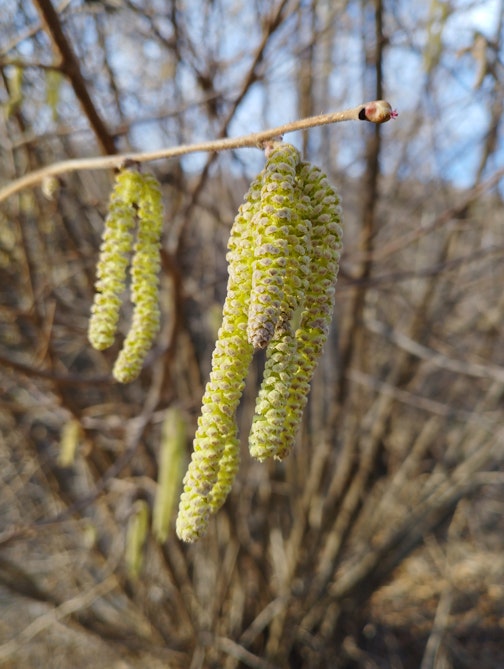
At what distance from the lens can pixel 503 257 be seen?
335 centimetres

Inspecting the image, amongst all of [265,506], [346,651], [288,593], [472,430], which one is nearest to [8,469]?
[265,506]

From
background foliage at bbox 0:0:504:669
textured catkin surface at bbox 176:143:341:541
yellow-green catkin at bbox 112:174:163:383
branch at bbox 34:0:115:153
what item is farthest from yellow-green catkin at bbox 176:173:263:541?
background foliage at bbox 0:0:504:669

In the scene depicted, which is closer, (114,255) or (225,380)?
(225,380)

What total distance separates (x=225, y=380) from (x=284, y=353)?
9 centimetres

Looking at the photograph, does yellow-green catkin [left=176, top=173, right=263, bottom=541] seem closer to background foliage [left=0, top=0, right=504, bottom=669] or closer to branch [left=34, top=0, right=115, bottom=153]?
branch [left=34, top=0, right=115, bottom=153]

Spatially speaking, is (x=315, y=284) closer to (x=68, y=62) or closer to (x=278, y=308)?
(x=278, y=308)

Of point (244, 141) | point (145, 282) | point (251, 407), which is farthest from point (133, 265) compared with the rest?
point (251, 407)

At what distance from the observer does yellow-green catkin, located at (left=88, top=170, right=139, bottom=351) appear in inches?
39.7

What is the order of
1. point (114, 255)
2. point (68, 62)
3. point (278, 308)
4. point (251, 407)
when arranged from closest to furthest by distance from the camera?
point (278, 308)
point (114, 255)
point (68, 62)
point (251, 407)

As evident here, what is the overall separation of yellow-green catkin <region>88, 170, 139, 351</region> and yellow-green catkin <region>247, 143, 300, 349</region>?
344 millimetres

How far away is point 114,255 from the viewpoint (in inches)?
40.0

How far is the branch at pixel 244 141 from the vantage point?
645 millimetres

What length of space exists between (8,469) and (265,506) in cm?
212

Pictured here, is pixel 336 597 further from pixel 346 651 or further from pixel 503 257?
pixel 503 257
